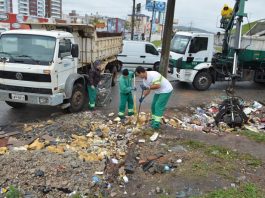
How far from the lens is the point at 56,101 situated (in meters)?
8.65

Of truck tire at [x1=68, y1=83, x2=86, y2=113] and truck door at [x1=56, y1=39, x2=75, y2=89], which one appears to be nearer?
truck door at [x1=56, y1=39, x2=75, y2=89]

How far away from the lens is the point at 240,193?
505cm

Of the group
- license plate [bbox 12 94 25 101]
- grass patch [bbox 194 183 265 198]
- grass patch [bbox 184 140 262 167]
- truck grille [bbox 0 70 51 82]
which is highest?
truck grille [bbox 0 70 51 82]

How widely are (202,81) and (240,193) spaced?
381 inches

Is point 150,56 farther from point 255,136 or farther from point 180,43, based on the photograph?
point 255,136

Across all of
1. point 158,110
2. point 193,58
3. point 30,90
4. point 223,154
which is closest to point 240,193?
point 223,154

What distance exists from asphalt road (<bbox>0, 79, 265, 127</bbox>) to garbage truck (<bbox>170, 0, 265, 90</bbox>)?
0.55 metres

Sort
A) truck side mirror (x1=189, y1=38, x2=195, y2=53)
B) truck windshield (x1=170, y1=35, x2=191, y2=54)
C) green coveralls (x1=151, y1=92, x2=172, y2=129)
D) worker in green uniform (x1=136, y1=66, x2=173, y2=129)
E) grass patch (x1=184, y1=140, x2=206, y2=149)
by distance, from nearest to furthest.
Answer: grass patch (x1=184, y1=140, x2=206, y2=149) → worker in green uniform (x1=136, y1=66, x2=173, y2=129) → green coveralls (x1=151, y1=92, x2=172, y2=129) → truck side mirror (x1=189, y1=38, x2=195, y2=53) → truck windshield (x1=170, y1=35, x2=191, y2=54)

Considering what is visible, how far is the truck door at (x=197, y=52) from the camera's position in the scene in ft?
45.3

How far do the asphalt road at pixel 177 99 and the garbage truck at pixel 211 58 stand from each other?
554 millimetres

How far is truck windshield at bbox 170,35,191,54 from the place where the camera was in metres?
13.9

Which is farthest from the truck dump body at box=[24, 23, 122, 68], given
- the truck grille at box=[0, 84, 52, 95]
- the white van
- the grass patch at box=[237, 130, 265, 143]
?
the white van

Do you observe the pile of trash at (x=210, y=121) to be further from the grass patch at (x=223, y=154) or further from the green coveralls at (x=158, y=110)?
the grass patch at (x=223, y=154)

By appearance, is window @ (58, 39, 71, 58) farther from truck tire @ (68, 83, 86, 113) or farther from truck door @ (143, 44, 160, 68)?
truck door @ (143, 44, 160, 68)
